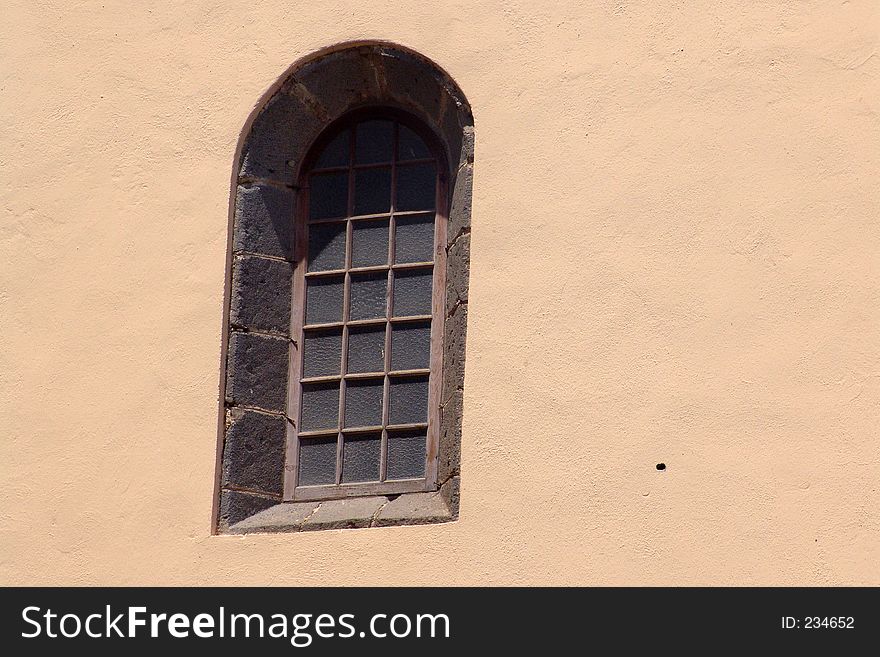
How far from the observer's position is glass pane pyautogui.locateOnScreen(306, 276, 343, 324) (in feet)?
27.1

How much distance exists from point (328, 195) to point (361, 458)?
1041 mm

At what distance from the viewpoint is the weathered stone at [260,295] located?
26.8 feet

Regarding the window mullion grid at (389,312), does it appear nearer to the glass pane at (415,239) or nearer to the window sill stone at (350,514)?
the glass pane at (415,239)

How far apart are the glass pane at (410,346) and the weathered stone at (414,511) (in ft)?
1.62

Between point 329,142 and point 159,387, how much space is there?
3.87ft

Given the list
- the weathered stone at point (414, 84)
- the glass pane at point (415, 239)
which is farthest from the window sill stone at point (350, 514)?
the weathered stone at point (414, 84)

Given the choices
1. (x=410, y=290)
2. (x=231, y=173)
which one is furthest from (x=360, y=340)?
(x=231, y=173)

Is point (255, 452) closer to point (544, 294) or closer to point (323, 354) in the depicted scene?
point (323, 354)

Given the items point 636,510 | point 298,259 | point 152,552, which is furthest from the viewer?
point 298,259

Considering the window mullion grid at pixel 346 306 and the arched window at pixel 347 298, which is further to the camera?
the window mullion grid at pixel 346 306

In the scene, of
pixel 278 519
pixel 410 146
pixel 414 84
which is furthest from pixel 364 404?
pixel 414 84

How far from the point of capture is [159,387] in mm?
8047

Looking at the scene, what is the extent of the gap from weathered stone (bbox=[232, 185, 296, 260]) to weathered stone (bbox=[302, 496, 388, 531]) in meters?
0.98
